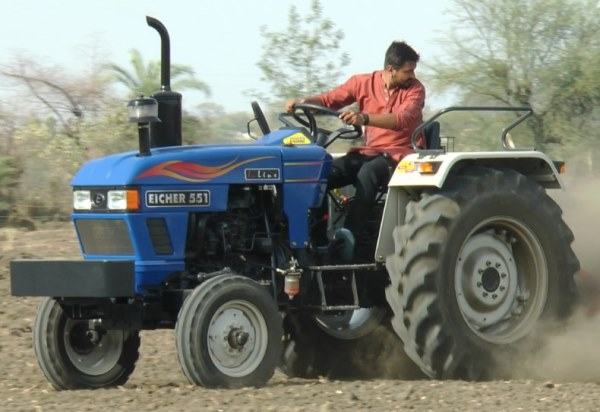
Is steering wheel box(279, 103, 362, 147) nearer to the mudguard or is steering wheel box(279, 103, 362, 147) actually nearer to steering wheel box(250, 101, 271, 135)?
steering wheel box(250, 101, 271, 135)

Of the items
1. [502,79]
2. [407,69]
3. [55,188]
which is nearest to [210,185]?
[407,69]

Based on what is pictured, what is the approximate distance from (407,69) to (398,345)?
1.88 meters

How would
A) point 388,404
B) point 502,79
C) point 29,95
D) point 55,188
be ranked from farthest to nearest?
point 29,95 < point 502,79 < point 55,188 < point 388,404

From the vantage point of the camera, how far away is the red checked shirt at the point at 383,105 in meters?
8.41

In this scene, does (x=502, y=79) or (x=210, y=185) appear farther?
(x=502, y=79)

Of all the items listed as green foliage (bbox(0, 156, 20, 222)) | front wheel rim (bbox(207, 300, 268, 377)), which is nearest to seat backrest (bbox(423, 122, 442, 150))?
front wheel rim (bbox(207, 300, 268, 377))

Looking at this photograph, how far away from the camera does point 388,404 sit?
22.0 feet

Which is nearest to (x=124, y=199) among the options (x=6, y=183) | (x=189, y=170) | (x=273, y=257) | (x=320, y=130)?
(x=189, y=170)

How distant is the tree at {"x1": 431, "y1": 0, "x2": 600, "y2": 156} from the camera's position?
67.9 feet

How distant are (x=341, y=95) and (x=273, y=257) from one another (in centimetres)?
142

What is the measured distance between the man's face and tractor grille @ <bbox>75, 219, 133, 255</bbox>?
2155 mm

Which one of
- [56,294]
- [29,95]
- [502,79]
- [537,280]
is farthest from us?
[29,95]

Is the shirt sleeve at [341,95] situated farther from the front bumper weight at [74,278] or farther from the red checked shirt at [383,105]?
the front bumper weight at [74,278]

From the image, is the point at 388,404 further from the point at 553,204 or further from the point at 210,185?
the point at 553,204
